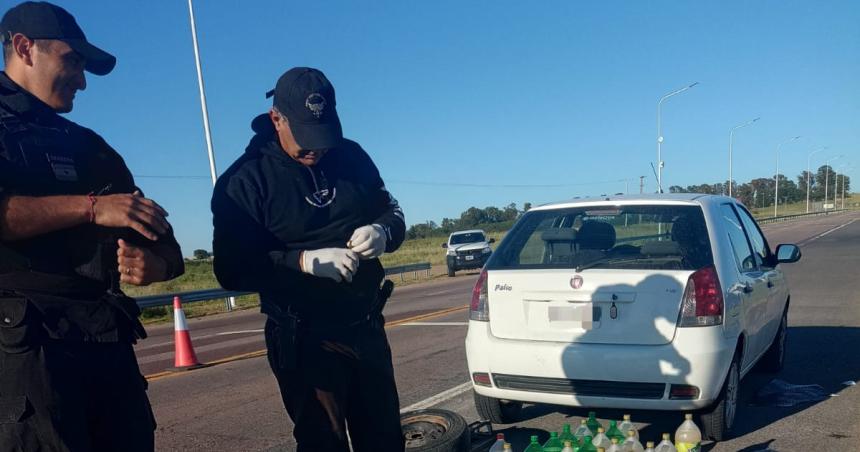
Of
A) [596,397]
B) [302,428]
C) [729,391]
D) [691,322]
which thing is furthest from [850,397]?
[302,428]

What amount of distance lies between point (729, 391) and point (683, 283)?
839 millimetres

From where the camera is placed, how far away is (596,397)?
4.13 metres

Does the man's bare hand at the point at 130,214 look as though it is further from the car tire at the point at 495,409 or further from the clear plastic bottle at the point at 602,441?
the car tire at the point at 495,409

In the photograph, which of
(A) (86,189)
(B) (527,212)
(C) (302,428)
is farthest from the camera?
(B) (527,212)

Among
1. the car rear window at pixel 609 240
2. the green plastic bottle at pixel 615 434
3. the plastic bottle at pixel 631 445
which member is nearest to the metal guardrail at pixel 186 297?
the car rear window at pixel 609 240

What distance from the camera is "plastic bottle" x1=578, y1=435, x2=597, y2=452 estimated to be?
11.4ft

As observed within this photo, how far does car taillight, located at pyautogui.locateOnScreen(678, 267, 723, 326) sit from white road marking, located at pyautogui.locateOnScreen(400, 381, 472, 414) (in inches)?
89.9

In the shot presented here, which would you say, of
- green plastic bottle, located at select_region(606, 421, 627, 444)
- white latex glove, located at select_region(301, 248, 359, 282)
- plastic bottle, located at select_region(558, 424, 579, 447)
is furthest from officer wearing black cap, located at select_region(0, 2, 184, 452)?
green plastic bottle, located at select_region(606, 421, 627, 444)

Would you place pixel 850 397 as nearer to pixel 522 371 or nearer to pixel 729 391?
pixel 729 391

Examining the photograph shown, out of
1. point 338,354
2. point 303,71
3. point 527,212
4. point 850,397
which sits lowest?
point 850,397

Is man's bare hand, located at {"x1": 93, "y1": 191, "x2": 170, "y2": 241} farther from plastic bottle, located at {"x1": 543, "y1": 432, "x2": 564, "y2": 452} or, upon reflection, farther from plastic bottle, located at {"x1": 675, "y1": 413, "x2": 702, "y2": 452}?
plastic bottle, located at {"x1": 675, "y1": 413, "x2": 702, "y2": 452}

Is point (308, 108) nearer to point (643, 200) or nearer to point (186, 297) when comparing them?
point (643, 200)

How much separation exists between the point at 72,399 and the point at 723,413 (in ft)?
12.4

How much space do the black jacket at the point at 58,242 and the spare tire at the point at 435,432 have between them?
210 centimetres
